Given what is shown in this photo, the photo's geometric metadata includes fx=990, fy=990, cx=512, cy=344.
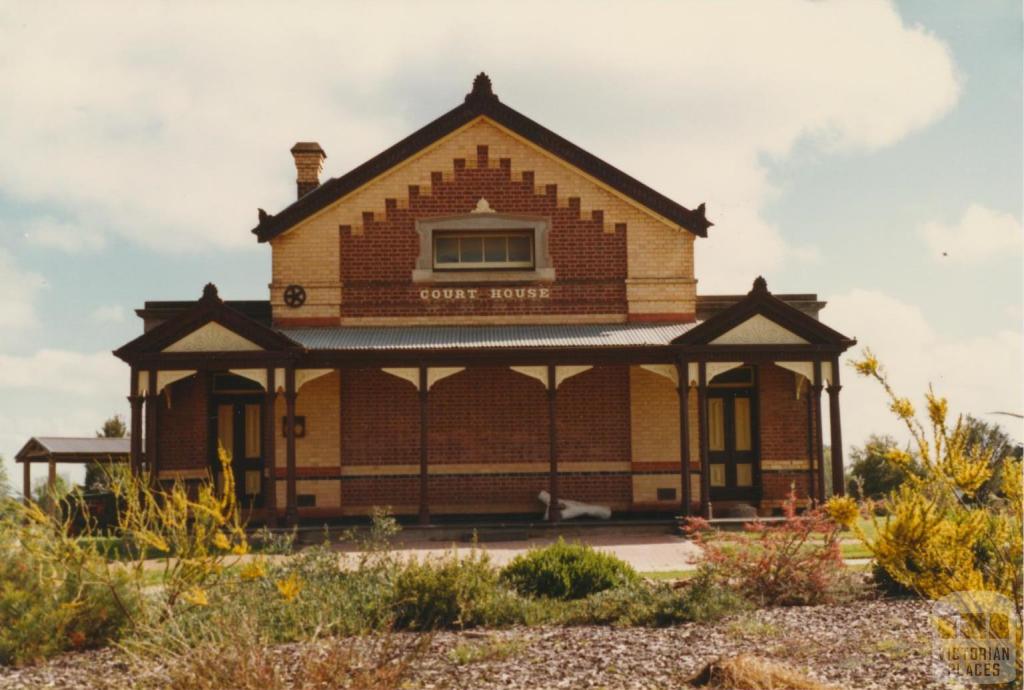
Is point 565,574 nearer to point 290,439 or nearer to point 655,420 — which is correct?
point 290,439

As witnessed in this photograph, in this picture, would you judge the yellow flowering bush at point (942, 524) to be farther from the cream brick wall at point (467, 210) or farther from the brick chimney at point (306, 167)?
the brick chimney at point (306, 167)

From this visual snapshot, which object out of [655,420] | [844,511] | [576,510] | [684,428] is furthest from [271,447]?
[844,511]

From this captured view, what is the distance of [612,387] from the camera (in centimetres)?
1898

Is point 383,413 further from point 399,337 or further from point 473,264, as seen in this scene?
point 473,264

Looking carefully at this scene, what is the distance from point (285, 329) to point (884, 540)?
14.8m

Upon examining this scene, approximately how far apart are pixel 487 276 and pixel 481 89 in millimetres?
3670

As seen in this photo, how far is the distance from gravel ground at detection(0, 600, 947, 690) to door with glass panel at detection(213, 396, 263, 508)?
10822 mm

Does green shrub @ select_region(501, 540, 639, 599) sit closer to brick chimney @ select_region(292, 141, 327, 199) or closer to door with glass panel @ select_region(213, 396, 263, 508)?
door with glass panel @ select_region(213, 396, 263, 508)

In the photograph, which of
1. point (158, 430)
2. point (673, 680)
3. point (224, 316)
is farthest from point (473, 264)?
point (673, 680)

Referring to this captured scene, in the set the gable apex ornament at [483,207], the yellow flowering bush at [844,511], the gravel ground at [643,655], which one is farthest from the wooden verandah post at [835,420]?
the yellow flowering bush at [844,511]

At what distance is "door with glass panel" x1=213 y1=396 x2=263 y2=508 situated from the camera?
1902 centimetres

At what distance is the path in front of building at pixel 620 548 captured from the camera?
13.6 metres

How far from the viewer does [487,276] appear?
1919 cm

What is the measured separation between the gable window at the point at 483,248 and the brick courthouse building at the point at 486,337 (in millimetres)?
31
